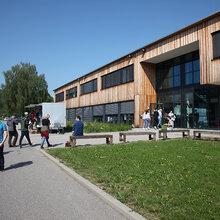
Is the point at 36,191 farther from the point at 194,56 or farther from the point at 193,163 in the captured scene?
the point at 194,56

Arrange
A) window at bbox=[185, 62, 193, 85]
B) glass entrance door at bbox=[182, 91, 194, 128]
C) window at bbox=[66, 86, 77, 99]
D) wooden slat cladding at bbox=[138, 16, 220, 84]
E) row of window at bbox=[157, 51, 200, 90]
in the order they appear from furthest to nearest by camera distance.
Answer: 1. window at bbox=[66, 86, 77, 99]
2. window at bbox=[185, 62, 193, 85]
3. glass entrance door at bbox=[182, 91, 194, 128]
4. row of window at bbox=[157, 51, 200, 90]
5. wooden slat cladding at bbox=[138, 16, 220, 84]

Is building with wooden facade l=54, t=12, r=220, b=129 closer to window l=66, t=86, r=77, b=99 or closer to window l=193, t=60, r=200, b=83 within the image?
window l=193, t=60, r=200, b=83

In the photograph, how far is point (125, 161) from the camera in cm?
682

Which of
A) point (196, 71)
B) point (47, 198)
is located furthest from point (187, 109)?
point (47, 198)

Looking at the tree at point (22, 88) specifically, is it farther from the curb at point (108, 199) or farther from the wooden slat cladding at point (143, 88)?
the curb at point (108, 199)

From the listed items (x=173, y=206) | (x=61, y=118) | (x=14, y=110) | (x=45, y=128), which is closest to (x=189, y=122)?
(x=61, y=118)

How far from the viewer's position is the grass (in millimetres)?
3388

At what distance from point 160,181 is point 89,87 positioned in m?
31.0

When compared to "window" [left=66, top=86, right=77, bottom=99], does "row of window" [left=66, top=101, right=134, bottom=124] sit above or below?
below

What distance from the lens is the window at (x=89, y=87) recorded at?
3327cm

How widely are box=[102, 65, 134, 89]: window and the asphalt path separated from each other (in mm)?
20069

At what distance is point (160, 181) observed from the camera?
15.5ft

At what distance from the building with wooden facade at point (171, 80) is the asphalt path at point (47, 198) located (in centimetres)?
1391

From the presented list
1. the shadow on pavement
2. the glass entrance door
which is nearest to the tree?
the glass entrance door
